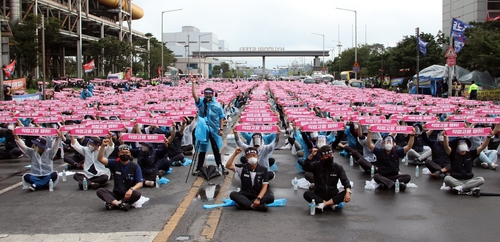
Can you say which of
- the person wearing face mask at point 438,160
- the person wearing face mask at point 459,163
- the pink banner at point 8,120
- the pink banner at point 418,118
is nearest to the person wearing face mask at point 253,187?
the person wearing face mask at point 459,163

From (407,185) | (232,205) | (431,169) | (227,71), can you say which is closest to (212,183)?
(232,205)

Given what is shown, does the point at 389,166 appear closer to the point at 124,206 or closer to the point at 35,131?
the point at 124,206

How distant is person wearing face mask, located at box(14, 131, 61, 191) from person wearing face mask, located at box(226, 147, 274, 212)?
3.96 m

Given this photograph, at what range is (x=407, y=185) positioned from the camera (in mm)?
10508

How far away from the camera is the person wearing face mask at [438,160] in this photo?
37.3ft

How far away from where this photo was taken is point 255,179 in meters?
8.59

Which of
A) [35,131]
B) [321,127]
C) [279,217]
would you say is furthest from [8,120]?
[279,217]

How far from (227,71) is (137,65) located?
10266 centimetres

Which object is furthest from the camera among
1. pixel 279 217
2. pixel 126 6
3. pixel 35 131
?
pixel 126 6

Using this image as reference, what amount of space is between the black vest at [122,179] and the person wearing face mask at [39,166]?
7.49 feet

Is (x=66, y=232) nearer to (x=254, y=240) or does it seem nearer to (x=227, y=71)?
(x=254, y=240)

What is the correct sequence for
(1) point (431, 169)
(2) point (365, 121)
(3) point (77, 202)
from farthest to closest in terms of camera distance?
(2) point (365, 121)
(1) point (431, 169)
(3) point (77, 202)

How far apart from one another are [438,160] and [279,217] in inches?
206

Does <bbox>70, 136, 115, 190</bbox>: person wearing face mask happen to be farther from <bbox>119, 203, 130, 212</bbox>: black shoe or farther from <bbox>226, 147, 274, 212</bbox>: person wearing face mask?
<bbox>226, 147, 274, 212</bbox>: person wearing face mask
